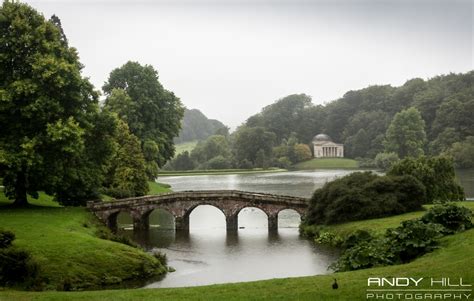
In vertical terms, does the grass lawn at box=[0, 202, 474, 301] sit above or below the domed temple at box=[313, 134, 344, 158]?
below

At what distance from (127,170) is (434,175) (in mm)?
34254

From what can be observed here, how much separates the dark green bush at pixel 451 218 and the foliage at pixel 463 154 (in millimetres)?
93079

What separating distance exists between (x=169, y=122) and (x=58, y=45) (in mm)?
38341

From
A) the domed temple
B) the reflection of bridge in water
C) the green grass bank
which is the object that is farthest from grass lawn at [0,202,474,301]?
the domed temple

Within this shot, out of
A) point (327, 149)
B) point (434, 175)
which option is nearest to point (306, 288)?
point (434, 175)

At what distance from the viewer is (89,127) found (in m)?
49.1

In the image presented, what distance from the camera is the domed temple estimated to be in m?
187

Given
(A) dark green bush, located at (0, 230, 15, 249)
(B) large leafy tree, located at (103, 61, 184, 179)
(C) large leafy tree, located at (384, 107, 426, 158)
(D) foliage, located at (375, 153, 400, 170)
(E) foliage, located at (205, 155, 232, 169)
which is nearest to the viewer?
(A) dark green bush, located at (0, 230, 15, 249)

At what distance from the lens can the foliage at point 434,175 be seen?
5406 cm

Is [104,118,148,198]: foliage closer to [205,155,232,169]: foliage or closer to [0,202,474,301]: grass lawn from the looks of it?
[0,202,474,301]: grass lawn

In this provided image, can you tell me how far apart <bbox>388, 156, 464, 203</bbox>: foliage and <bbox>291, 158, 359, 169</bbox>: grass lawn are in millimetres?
112421

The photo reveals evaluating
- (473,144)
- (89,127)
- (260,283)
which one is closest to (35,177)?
(89,127)

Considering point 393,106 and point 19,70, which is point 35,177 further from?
point 393,106

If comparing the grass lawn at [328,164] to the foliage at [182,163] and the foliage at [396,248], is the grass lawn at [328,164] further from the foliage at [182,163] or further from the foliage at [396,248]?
the foliage at [396,248]
